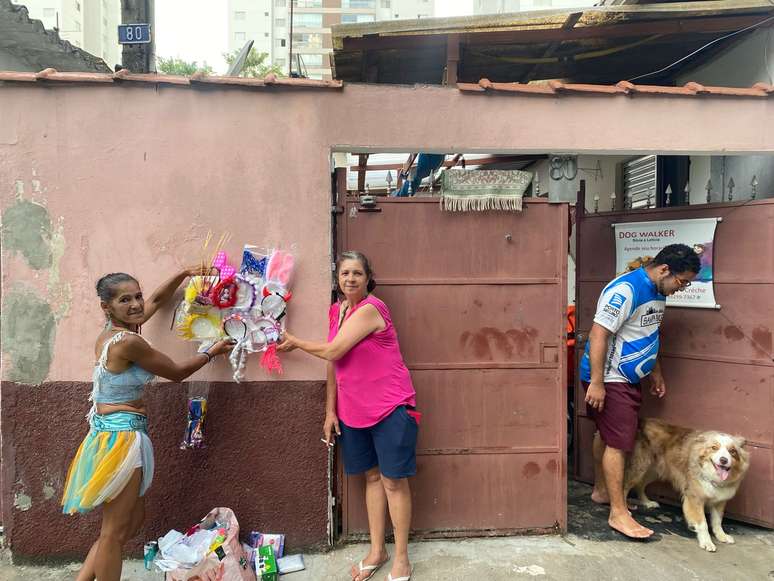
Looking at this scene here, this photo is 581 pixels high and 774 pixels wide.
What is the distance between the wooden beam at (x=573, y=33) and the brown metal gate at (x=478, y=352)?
1.04 m

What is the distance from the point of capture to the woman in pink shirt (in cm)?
277

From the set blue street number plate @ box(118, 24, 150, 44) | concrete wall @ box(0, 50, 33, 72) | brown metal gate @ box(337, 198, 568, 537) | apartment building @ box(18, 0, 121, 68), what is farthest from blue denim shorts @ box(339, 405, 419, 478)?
apartment building @ box(18, 0, 121, 68)

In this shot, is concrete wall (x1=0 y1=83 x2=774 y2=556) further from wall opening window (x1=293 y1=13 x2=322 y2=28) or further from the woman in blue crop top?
wall opening window (x1=293 y1=13 x2=322 y2=28)

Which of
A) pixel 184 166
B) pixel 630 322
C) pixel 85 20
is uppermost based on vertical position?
pixel 85 20

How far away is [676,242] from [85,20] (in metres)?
35.6

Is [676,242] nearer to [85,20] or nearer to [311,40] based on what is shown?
[85,20]

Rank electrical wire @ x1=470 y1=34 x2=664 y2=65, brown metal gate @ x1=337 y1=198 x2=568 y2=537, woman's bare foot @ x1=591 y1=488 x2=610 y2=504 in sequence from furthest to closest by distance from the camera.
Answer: electrical wire @ x1=470 y1=34 x2=664 y2=65 → woman's bare foot @ x1=591 y1=488 x2=610 y2=504 → brown metal gate @ x1=337 y1=198 x2=568 y2=537

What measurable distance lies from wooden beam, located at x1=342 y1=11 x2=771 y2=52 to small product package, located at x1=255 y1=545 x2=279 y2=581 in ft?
10.1

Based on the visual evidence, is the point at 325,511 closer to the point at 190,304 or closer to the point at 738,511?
the point at 190,304

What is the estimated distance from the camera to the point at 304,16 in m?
56.6

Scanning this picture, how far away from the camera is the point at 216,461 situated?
311 centimetres

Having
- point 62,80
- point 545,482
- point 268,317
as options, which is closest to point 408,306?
point 268,317

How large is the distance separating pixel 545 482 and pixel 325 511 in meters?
1.38

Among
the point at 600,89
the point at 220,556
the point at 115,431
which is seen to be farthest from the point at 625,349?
the point at 115,431
